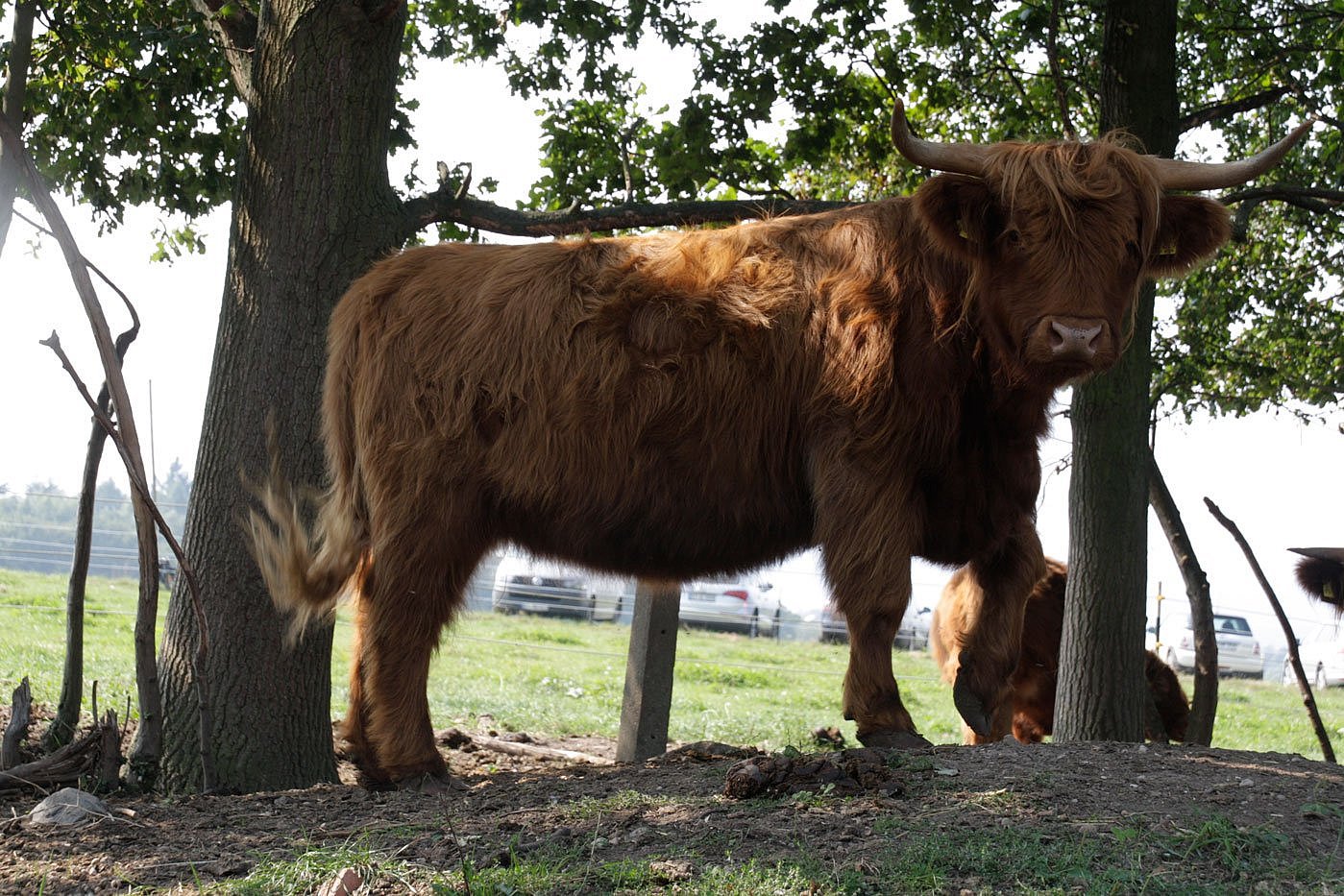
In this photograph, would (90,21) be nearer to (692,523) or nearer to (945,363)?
(692,523)

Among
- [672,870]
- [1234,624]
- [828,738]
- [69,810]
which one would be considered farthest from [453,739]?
[1234,624]

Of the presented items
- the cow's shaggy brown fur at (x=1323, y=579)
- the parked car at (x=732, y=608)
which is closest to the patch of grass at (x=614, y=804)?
the cow's shaggy brown fur at (x=1323, y=579)

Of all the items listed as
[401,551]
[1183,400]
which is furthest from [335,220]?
[1183,400]

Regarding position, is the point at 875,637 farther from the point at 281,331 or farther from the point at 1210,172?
the point at 281,331

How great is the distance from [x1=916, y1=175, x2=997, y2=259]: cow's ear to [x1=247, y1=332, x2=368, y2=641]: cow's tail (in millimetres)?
2629

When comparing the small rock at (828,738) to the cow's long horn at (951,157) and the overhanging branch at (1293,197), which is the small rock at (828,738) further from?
the cow's long horn at (951,157)

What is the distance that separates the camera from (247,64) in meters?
6.17

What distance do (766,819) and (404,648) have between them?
6.51 feet

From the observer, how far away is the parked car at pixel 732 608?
76.3 feet

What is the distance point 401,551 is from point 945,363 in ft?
7.63

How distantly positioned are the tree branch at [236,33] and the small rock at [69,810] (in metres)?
3.43

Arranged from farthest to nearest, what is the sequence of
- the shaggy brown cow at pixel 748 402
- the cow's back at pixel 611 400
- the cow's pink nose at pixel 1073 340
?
the cow's back at pixel 611 400, the shaggy brown cow at pixel 748 402, the cow's pink nose at pixel 1073 340

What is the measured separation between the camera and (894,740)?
441 centimetres

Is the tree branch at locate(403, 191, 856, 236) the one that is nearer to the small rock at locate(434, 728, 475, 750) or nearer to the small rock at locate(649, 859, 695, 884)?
the small rock at locate(434, 728, 475, 750)
